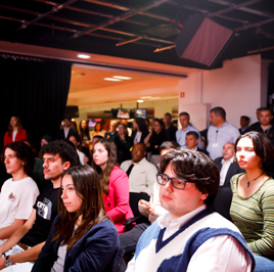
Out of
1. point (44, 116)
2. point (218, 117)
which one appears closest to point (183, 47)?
point (218, 117)

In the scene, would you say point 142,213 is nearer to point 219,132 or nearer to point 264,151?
point 264,151

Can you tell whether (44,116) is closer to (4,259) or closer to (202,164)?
(4,259)

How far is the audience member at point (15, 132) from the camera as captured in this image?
6387mm

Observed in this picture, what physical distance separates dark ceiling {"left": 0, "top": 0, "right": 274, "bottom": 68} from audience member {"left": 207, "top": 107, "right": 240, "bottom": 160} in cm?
110

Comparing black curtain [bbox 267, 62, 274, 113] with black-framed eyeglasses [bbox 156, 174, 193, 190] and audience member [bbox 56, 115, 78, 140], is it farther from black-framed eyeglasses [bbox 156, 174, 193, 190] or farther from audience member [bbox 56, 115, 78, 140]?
black-framed eyeglasses [bbox 156, 174, 193, 190]

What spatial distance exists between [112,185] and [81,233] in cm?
120

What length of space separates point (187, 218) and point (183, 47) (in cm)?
431

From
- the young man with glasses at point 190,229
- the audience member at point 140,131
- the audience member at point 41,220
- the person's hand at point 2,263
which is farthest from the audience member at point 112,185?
the audience member at point 140,131

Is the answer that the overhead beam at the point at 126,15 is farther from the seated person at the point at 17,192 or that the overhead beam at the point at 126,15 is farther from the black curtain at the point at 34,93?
the seated person at the point at 17,192

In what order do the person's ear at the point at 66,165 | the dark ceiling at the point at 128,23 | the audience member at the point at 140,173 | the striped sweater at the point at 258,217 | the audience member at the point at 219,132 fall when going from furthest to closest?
→ the audience member at the point at 219,132 < the dark ceiling at the point at 128,23 < the audience member at the point at 140,173 < the person's ear at the point at 66,165 < the striped sweater at the point at 258,217

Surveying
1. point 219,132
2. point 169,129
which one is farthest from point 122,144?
point 219,132

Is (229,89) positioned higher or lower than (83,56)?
lower

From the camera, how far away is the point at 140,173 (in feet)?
15.2

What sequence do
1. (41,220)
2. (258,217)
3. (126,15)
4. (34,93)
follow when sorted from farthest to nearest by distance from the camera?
(34,93), (126,15), (41,220), (258,217)
